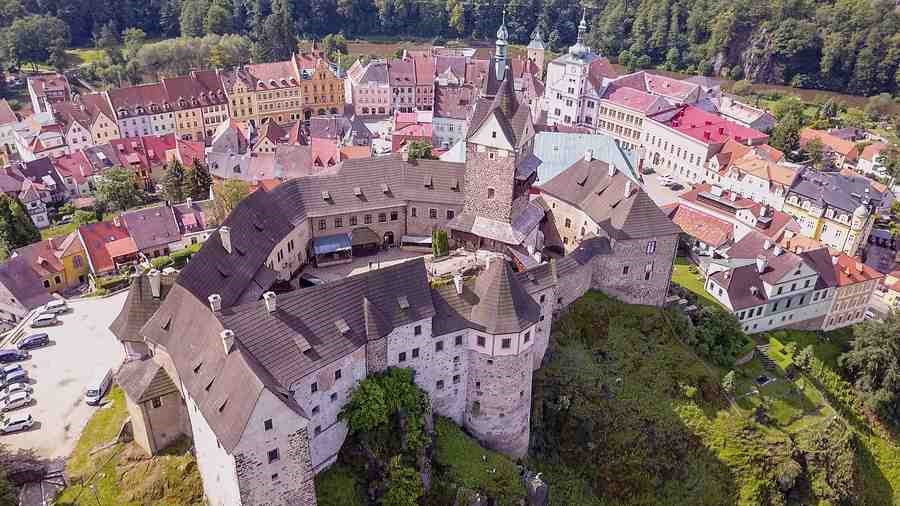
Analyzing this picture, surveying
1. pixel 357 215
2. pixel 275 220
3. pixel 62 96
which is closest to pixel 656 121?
pixel 357 215

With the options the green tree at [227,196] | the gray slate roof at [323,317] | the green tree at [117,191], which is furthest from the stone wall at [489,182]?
the green tree at [117,191]

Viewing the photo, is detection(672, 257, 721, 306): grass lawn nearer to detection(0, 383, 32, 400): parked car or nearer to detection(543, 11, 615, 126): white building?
detection(543, 11, 615, 126): white building

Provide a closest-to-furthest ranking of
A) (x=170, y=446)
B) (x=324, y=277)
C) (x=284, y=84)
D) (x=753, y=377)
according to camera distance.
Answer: (x=170, y=446)
(x=324, y=277)
(x=753, y=377)
(x=284, y=84)

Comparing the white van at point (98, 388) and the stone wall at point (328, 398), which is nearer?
the stone wall at point (328, 398)

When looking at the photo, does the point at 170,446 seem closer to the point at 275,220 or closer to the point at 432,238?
the point at 275,220

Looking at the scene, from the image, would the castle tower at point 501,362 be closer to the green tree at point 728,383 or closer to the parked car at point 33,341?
the green tree at point 728,383

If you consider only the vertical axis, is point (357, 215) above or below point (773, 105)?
above
